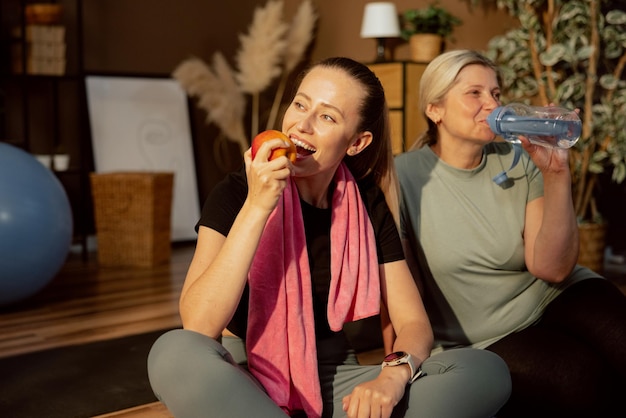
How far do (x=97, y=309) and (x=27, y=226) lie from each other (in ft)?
1.52

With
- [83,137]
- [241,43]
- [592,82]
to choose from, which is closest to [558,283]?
[592,82]

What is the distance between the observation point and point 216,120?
17.0 ft

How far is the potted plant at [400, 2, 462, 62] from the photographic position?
4.48m

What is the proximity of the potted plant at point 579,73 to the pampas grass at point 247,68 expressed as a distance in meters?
1.46

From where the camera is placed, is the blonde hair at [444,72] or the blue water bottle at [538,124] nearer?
the blue water bottle at [538,124]

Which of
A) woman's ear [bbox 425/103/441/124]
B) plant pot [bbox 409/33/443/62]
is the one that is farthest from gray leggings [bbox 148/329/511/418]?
plant pot [bbox 409/33/443/62]

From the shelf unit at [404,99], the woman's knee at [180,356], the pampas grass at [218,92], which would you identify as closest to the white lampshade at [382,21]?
the shelf unit at [404,99]

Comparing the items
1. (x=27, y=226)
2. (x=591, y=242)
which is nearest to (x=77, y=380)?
(x=27, y=226)

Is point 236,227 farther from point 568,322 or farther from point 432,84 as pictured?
point 568,322

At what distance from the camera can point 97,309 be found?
3.35 meters

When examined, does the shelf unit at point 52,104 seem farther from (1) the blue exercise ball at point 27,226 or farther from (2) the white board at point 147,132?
(1) the blue exercise ball at point 27,226

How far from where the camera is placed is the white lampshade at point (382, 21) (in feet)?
14.9

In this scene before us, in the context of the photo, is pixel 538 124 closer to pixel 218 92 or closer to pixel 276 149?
pixel 276 149

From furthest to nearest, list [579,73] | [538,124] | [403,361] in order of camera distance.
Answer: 1. [579,73]
2. [538,124]
3. [403,361]
